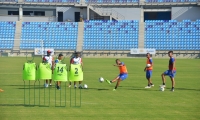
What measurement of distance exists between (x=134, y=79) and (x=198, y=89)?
714cm

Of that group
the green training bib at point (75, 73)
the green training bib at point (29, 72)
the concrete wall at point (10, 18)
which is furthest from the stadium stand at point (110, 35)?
the green training bib at point (75, 73)

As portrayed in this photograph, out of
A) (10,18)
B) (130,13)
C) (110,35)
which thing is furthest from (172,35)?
(10,18)

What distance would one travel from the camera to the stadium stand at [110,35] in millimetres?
67438

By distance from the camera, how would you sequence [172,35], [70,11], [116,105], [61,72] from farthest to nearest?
[70,11] < [172,35] < [116,105] < [61,72]

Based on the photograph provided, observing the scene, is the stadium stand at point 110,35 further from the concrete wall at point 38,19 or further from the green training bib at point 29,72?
the green training bib at point 29,72

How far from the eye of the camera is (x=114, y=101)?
20.5 m

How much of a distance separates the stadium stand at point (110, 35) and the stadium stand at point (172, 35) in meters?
2.02

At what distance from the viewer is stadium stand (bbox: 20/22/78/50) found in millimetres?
67688

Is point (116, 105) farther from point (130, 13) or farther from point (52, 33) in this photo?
point (130, 13)

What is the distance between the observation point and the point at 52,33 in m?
69.9

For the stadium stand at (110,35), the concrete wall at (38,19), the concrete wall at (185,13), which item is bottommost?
the stadium stand at (110,35)

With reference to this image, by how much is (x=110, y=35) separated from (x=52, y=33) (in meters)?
8.19

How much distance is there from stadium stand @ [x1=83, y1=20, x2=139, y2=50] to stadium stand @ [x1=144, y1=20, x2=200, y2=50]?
79.5 inches

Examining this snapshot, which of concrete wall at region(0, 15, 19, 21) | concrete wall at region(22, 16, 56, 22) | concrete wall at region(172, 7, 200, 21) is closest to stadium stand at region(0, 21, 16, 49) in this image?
concrete wall at region(0, 15, 19, 21)
